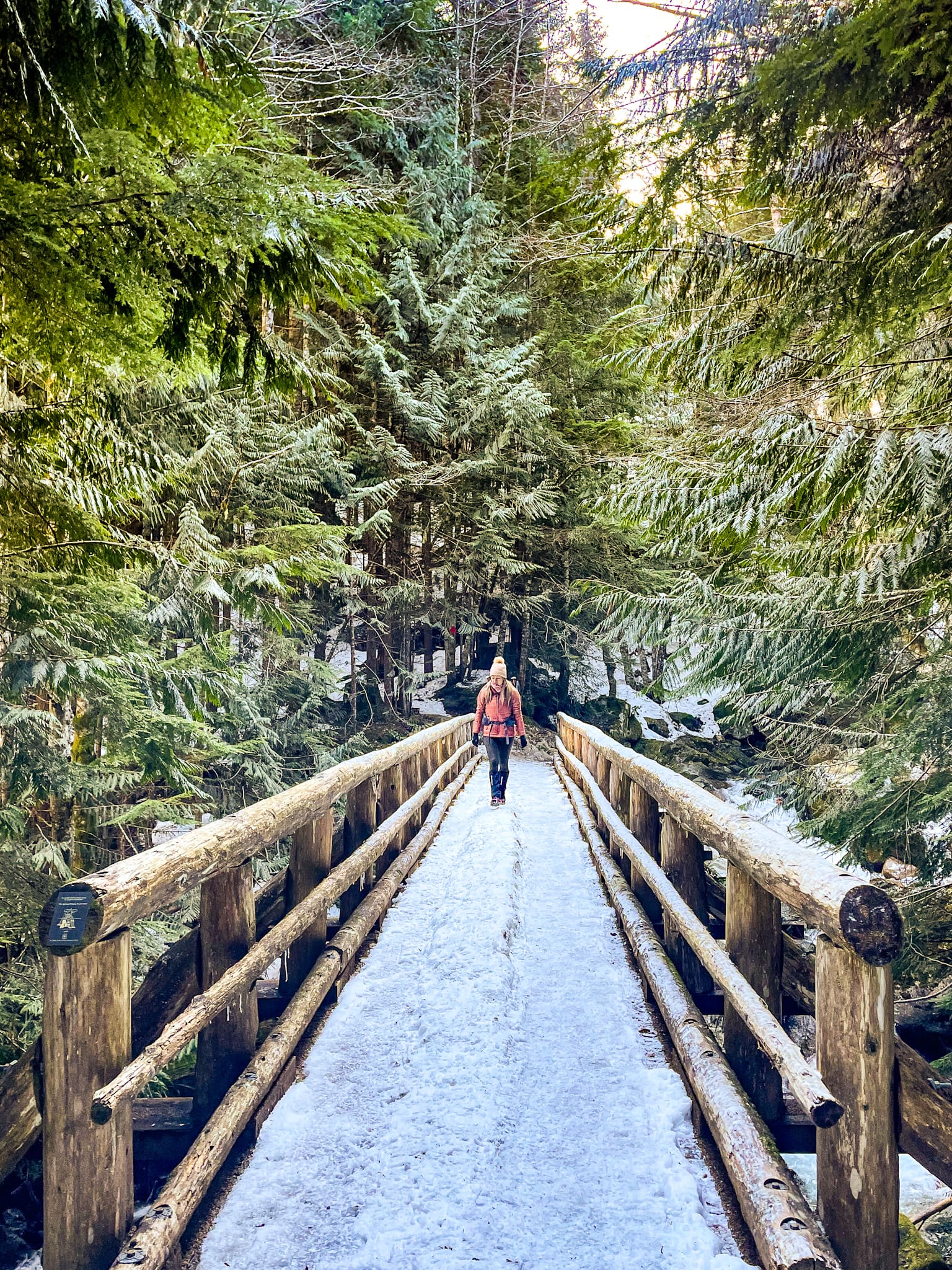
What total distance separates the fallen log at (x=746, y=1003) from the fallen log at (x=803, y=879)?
40 centimetres

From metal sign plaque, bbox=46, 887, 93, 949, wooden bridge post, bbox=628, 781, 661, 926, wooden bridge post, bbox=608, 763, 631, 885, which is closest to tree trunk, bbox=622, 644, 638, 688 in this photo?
wooden bridge post, bbox=608, 763, 631, 885

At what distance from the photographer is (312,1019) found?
3.96 meters

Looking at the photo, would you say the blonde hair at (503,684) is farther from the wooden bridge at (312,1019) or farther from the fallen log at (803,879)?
the fallen log at (803,879)

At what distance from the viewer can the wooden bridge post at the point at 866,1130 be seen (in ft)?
6.81

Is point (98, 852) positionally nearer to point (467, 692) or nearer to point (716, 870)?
point (716, 870)

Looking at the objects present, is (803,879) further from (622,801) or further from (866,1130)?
(622,801)

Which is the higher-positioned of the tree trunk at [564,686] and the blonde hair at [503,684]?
the blonde hair at [503,684]

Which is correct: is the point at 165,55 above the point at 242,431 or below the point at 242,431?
below

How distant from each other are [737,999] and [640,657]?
30.6 metres

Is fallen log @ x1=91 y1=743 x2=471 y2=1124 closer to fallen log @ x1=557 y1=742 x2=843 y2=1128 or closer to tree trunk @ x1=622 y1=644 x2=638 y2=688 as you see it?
fallen log @ x1=557 y1=742 x2=843 y2=1128

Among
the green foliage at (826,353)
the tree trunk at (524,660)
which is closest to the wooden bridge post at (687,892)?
the green foliage at (826,353)

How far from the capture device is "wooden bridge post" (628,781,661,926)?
5.49 m

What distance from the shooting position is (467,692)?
2314 cm

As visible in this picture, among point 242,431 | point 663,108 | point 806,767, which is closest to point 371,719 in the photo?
point 242,431
